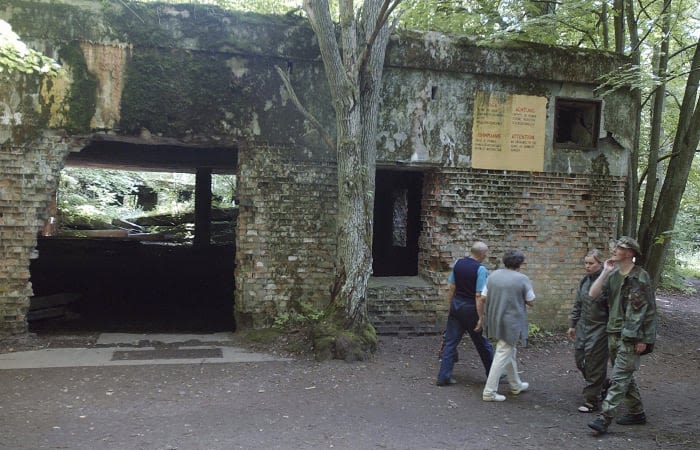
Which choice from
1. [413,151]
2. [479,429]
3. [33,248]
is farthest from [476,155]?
[33,248]

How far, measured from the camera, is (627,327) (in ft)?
16.2

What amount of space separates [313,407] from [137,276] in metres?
8.88

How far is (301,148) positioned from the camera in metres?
7.70

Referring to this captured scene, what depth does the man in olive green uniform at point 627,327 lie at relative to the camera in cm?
484

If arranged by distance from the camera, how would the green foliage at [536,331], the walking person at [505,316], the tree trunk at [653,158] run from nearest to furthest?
the walking person at [505,316], the green foliage at [536,331], the tree trunk at [653,158]

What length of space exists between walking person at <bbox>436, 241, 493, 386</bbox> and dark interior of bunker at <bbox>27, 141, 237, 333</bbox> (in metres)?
4.19

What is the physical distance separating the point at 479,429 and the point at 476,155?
14.8ft

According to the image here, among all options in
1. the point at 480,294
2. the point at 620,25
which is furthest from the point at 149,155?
the point at 620,25

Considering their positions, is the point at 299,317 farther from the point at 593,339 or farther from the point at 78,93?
the point at 78,93

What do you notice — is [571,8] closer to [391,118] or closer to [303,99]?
[391,118]

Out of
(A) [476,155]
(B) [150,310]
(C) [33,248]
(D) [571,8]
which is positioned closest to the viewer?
(C) [33,248]

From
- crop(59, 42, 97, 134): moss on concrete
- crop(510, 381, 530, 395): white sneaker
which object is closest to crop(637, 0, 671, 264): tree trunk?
crop(510, 381, 530, 395): white sneaker

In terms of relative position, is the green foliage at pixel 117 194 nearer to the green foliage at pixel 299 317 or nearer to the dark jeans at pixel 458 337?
the green foliage at pixel 299 317

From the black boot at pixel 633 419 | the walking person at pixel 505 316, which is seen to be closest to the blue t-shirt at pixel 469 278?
the walking person at pixel 505 316
